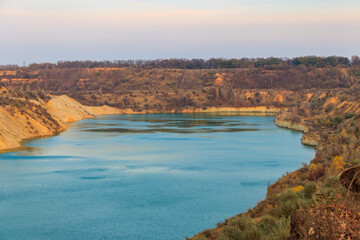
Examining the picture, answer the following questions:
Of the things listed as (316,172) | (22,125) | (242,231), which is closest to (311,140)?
(316,172)

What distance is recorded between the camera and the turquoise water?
14883 mm

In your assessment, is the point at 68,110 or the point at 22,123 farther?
the point at 68,110

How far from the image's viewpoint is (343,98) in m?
48.6

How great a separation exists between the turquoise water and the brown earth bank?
2.54 meters

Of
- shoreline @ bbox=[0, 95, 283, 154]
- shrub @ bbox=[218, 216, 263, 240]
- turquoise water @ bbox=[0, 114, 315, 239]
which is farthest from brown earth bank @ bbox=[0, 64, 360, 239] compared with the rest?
turquoise water @ bbox=[0, 114, 315, 239]

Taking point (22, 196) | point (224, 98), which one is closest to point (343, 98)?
point (22, 196)

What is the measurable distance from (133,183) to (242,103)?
77218 millimetres

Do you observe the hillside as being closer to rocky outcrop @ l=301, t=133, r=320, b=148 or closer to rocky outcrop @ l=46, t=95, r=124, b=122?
rocky outcrop @ l=46, t=95, r=124, b=122

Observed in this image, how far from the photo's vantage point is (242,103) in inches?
3819

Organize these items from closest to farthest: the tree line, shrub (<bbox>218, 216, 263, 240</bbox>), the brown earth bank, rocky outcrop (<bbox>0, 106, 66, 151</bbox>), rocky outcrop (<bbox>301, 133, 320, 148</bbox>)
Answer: shrub (<bbox>218, 216, 263, 240</bbox>), the brown earth bank, rocky outcrop (<bbox>0, 106, 66, 151</bbox>), rocky outcrop (<bbox>301, 133, 320, 148</bbox>), the tree line

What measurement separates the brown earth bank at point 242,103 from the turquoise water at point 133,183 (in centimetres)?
254

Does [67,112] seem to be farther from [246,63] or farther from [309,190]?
[246,63]

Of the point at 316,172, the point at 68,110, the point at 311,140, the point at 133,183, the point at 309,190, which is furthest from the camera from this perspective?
the point at 68,110

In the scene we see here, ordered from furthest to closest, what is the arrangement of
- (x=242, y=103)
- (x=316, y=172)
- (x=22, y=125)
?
(x=242, y=103)
(x=22, y=125)
(x=316, y=172)
